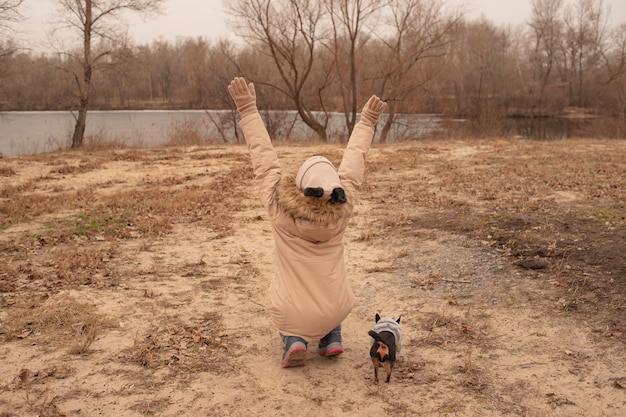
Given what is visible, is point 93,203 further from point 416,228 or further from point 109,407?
point 109,407

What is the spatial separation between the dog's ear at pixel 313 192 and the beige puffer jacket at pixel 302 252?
3.0 inches

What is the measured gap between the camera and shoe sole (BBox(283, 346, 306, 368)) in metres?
3.77

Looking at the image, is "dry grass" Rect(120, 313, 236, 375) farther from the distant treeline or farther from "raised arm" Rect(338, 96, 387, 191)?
the distant treeline

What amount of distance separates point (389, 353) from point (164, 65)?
54909 millimetres

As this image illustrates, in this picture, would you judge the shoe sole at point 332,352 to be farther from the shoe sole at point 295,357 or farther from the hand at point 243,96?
the hand at point 243,96

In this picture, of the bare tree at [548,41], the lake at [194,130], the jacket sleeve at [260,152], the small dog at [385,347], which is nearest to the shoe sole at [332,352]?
the small dog at [385,347]

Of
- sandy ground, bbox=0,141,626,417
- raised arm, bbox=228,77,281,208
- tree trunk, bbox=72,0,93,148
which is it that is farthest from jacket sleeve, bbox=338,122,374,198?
tree trunk, bbox=72,0,93,148

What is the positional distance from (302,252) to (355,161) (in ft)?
2.59

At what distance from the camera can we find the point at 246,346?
172 inches

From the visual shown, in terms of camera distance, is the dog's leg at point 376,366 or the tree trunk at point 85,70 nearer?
the dog's leg at point 376,366

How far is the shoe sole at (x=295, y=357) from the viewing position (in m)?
3.77

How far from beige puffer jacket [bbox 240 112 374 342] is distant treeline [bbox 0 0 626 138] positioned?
1636 cm

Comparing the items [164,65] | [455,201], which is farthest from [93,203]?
[164,65]

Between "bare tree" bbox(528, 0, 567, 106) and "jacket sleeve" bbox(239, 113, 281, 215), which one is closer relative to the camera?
"jacket sleeve" bbox(239, 113, 281, 215)
